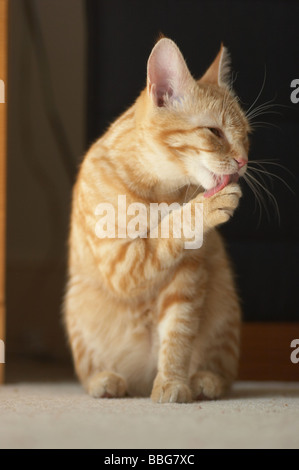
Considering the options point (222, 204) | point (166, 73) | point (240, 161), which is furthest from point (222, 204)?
point (166, 73)

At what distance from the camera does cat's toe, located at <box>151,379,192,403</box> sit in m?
1.24

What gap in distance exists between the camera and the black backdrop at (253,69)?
5.61 ft

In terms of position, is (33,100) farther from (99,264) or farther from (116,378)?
(116,378)

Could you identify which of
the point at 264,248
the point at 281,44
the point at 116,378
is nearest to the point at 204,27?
the point at 281,44

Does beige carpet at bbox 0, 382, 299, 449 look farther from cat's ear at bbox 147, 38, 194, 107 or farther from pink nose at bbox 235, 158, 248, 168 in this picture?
cat's ear at bbox 147, 38, 194, 107

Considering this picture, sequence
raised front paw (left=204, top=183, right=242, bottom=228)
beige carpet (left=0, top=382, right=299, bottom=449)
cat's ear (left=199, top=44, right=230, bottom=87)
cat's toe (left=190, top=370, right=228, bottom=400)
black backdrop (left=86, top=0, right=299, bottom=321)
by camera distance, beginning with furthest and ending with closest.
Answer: black backdrop (left=86, top=0, right=299, bottom=321) < cat's ear (left=199, top=44, right=230, bottom=87) < cat's toe (left=190, top=370, right=228, bottom=400) < raised front paw (left=204, top=183, right=242, bottom=228) < beige carpet (left=0, top=382, right=299, bottom=449)

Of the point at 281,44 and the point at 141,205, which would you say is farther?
the point at 281,44

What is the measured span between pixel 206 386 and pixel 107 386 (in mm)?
211

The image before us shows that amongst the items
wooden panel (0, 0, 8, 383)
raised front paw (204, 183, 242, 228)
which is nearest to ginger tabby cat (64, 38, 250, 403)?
raised front paw (204, 183, 242, 228)

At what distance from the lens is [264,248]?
5.68ft

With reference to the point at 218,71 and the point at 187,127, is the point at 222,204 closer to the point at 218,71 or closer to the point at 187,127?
the point at 187,127

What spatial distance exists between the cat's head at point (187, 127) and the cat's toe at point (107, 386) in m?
0.45

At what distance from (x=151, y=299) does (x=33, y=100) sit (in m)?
1.15

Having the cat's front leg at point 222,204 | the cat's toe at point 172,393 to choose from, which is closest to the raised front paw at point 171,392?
the cat's toe at point 172,393
